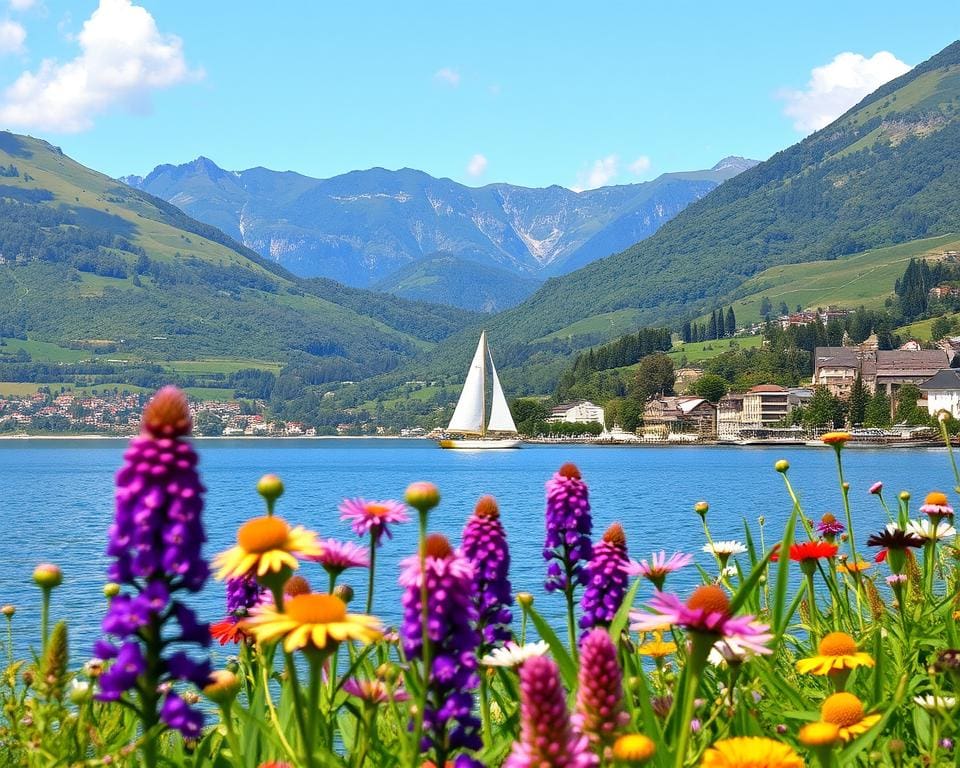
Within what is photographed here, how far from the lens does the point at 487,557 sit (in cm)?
468

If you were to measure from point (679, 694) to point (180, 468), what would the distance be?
2155 millimetres

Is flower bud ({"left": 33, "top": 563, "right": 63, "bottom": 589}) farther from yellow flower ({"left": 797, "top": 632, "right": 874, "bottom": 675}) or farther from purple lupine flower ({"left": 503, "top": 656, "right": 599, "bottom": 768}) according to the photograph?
yellow flower ({"left": 797, "top": 632, "right": 874, "bottom": 675})

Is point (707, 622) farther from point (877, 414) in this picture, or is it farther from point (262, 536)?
point (877, 414)

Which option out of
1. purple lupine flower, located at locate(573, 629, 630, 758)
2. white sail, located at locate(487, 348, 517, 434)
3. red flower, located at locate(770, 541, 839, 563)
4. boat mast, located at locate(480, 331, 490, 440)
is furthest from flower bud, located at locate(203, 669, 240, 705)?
white sail, located at locate(487, 348, 517, 434)

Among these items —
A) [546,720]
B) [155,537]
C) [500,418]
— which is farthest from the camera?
[500,418]

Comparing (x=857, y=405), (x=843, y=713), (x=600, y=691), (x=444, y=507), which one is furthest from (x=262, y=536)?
(x=857, y=405)

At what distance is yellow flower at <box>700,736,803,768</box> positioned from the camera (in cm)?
325

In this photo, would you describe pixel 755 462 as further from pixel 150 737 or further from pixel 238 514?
pixel 150 737

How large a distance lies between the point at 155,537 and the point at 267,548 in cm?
34

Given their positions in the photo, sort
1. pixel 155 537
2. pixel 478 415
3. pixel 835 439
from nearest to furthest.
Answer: pixel 155 537
pixel 835 439
pixel 478 415

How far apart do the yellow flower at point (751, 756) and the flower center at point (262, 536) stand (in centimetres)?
132

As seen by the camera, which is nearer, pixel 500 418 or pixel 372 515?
pixel 372 515

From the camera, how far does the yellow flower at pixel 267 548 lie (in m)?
3.19

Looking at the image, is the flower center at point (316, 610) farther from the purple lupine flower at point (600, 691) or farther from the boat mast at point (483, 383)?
the boat mast at point (483, 383)
